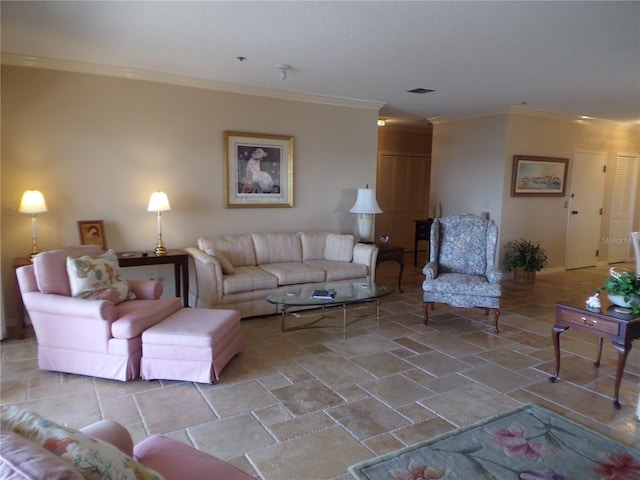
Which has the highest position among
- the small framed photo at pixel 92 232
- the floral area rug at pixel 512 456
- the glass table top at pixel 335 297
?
the small framed photo at pixel 92 232

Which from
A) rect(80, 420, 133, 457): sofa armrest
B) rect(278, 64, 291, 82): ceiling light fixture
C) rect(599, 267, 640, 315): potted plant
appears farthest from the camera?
rect(278, 64, 291, 82): ceiling light fixture

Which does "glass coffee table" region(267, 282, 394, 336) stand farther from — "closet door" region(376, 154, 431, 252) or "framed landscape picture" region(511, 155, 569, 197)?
"closet door" region(376, 154, 431, 252)

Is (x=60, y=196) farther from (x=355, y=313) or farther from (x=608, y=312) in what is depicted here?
(x=608, y=312)

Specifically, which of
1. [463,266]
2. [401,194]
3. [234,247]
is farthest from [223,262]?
[401,194]

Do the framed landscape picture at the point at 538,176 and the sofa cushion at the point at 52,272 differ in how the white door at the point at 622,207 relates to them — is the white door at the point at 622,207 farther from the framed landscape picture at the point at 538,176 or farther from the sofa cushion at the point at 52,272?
the sofa cushion at the point at 52,272

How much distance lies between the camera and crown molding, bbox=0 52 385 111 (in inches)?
161

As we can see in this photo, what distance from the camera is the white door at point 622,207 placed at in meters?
8.03

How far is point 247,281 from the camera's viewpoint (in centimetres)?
448

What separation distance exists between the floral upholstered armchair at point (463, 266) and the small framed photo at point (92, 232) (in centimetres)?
351

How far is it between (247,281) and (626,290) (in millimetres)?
3322

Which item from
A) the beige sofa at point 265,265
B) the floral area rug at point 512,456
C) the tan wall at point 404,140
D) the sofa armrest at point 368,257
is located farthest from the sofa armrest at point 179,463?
the tan wall at point 404,140

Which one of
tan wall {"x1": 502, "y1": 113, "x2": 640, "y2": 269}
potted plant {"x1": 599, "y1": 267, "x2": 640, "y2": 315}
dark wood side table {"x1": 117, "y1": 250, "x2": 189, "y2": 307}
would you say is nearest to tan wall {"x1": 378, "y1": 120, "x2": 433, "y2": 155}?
tan wall {"x1": 502, "y1": 113, "x2": 640, "y2": 269}

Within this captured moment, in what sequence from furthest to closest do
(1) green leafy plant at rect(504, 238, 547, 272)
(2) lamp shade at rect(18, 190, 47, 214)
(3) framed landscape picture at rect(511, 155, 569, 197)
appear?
(3) framed landscape picture at rect(511, 155, 569, 197), (1) green leafy plant at rect(504, 238, 547, 272), (2) lamp shade at rect(18, 190, 47, 214)

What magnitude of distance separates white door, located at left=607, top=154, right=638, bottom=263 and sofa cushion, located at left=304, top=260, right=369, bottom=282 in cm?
591
